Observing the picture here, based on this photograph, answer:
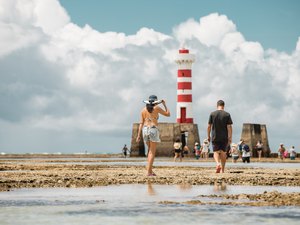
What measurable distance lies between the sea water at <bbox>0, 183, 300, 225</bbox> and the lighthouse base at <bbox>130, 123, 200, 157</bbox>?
137 ft

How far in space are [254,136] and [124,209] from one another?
1676 inches

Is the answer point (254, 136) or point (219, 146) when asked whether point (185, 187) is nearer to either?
point (219, 146)

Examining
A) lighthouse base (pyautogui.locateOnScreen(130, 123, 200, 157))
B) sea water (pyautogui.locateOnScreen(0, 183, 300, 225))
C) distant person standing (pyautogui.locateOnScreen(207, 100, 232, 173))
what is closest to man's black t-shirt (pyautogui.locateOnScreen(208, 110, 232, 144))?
distant person standing (pyautogui.locateOnScreen(207, 100, 232, 173))

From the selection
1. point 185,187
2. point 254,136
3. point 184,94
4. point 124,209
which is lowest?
point 124,209

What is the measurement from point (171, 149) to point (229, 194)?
139ft

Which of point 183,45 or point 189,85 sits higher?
point 183,45

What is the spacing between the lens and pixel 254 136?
164 ft

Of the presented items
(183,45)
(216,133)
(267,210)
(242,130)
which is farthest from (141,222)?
(183,45)

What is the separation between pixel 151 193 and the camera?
10.5 meters

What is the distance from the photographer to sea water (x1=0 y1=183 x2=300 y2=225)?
710cm

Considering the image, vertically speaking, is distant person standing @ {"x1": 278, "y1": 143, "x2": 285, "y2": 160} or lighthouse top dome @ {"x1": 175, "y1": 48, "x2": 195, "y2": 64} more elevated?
lighthouse top dome @ {"x1": 175, "y1": 48, "x2": 195, "y2": 64}

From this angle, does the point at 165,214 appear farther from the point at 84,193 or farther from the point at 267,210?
the point at 84,193

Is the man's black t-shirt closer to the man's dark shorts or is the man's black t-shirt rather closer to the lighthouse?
the man's dark shorts

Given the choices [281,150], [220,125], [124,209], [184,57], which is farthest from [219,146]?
[184,57]
